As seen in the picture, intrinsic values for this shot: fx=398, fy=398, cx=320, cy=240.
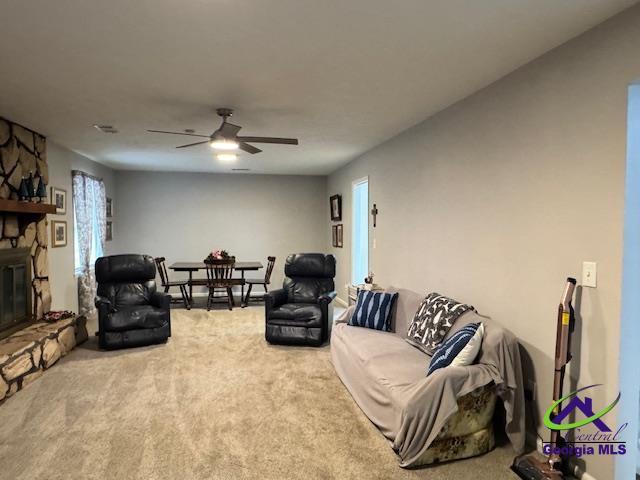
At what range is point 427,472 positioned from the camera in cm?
227

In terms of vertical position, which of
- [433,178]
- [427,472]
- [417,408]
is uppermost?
[433,178]

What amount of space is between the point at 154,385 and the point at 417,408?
7.78ft

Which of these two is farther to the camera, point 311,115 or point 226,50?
point 311,115

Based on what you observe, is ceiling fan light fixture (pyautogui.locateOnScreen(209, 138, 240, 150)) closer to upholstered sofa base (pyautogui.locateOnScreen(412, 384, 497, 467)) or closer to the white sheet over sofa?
the white sheet over sofa

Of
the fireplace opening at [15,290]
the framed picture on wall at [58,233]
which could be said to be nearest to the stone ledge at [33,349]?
the fireplace opening at [15,290]

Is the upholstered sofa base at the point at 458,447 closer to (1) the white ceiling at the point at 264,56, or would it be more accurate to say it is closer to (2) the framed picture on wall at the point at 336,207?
(1) the white ceiling at the point at 264,56

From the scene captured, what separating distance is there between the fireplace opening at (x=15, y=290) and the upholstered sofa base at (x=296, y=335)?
2.58 m

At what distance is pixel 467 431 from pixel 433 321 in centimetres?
89

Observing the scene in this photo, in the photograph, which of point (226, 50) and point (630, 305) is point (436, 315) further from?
point (226, 50)

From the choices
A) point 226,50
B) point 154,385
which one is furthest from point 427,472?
point 226,50

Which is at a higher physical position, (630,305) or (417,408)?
(630,305)

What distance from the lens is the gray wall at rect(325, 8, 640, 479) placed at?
6.52 feet

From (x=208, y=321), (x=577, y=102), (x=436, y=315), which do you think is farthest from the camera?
(x=208, y=321)

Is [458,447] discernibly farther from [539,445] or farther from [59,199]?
[59,199]
